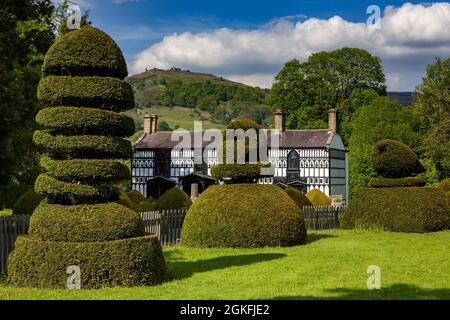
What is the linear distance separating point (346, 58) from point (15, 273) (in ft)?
196

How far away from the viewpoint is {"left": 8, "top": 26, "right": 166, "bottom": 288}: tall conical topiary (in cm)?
1113

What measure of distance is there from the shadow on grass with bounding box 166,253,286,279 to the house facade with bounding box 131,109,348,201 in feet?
141

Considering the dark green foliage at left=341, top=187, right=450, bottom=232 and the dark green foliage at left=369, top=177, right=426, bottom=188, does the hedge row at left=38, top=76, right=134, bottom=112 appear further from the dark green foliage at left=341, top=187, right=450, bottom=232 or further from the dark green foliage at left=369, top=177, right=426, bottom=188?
the dark green foliage at left=369, top=177, right=426, bottom=188

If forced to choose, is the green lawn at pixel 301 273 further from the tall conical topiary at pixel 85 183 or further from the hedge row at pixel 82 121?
the hedge row at pixel 82 121

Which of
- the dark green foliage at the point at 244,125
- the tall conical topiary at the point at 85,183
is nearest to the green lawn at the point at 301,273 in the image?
the tall conical topiary at the point at 85,183

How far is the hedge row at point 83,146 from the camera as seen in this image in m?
11.9

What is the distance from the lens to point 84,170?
38.4 feet

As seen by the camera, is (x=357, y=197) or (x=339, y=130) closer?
(x=357, y=197)

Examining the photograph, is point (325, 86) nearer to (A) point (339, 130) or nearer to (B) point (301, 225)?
(A) point (339, 130)

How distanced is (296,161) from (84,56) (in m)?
49.9

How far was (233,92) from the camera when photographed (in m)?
189

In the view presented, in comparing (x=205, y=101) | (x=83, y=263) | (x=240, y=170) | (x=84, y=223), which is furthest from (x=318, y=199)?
(x=205, y=101)

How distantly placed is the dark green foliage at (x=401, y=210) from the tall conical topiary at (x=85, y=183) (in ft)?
53.1

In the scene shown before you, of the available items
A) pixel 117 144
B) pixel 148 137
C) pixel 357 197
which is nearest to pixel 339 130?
pixel 148 137
